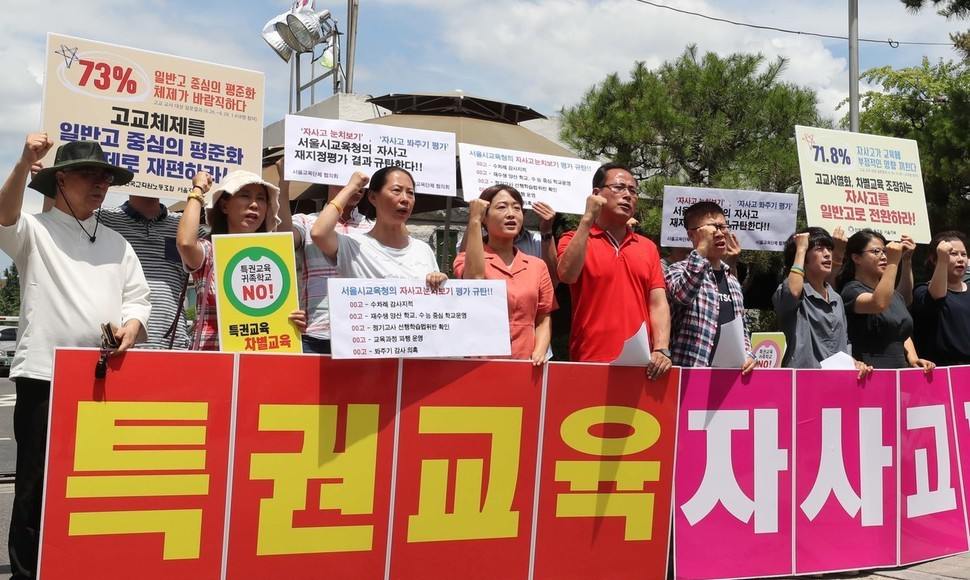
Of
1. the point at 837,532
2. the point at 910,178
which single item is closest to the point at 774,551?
the point at 837,532

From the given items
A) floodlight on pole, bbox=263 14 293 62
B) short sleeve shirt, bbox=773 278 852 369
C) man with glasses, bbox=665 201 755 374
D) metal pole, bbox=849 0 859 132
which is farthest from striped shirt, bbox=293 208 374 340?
floodlight on pole, bbox=263 14 293 62

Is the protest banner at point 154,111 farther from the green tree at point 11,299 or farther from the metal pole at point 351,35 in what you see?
the green tree at point 11,299

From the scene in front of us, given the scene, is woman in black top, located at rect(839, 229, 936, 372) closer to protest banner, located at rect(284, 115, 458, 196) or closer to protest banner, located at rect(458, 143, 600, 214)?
protest banner, located at rect(458, 143, 600, 214)

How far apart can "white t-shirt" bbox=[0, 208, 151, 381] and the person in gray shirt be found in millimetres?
3360

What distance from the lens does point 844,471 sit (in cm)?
486

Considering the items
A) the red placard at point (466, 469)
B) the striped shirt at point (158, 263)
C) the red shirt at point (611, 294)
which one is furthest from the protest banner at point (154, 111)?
the red shirt at point (611, 294)

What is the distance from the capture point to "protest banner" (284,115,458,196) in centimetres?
528

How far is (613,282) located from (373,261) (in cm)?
113

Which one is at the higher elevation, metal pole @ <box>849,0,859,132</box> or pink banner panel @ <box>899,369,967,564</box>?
metal pole @ <box>849,0,859,132</box>

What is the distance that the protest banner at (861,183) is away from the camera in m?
6.25

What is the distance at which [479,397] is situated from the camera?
4039 millimetres

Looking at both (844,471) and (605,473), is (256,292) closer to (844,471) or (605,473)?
(605,473)

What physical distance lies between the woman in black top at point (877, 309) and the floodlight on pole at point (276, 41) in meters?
23.2

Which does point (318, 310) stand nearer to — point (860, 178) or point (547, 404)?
point (547, 404)
